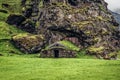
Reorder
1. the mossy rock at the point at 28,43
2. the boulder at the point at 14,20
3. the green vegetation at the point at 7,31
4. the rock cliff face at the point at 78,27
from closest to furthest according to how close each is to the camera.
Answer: the mossy rock at the point at 28,43 → the green vegetation at the point at 7,31 → the rock cliff face at the point at 78,27 → the boulder at the point at 14,20

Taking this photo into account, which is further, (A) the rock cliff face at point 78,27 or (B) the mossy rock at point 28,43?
(A) the rock cliff face at point 78,27

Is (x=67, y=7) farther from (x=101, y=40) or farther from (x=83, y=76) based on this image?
(x=83, y=76)

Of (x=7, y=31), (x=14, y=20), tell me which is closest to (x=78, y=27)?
(x=7, y=31)

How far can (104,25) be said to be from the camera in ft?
622

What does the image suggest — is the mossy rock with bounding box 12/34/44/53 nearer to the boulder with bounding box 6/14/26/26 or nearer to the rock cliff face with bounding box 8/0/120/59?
the rock cliff face with bounding box 8/0/120/59

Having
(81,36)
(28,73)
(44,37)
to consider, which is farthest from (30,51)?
(28,73)

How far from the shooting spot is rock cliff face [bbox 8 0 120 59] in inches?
6831

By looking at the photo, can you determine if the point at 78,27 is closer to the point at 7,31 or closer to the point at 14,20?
the point at 7,31

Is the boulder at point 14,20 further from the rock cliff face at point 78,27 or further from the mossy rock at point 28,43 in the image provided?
the mossy rock at point 28,43

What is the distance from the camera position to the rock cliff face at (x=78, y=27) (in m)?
174

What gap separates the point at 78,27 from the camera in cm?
17800

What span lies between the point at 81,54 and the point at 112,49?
26306mm

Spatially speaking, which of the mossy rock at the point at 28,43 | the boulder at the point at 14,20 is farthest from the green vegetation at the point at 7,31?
the mossy rock at the point at 28,43

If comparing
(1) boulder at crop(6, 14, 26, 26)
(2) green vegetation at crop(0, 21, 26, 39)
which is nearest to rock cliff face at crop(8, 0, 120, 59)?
(1) boulder at crop(6, 14, 26, 26)
